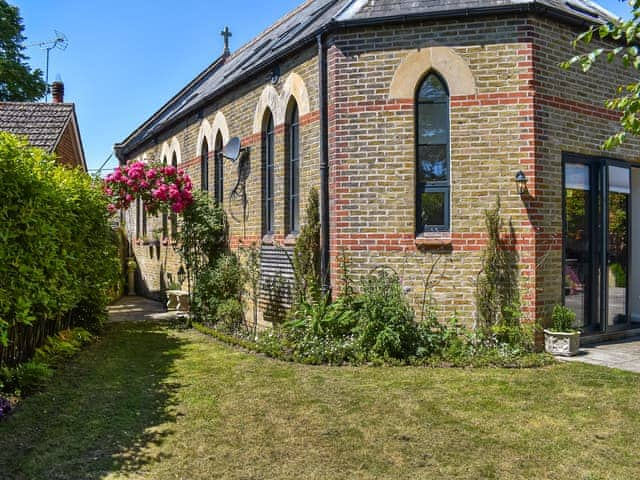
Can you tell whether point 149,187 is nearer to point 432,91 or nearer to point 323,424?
point 432,91

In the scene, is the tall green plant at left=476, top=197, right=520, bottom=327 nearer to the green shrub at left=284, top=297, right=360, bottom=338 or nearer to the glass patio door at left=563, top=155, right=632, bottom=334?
the glass patio door at left=563, top=155, right=632, bottom=334

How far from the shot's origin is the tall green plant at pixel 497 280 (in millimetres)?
7973

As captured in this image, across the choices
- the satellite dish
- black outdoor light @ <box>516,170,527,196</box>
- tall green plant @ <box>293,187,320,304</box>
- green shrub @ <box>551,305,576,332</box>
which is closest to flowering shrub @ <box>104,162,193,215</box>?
the satellite dish

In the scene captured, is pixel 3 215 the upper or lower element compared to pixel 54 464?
upper

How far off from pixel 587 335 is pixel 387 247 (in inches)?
139

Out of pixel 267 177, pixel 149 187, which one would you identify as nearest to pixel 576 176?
pixel 267 177

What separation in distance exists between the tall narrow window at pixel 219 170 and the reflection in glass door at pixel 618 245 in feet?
27.3

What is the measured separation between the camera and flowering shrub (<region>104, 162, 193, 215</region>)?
1238cm

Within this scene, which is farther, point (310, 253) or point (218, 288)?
Answer: point (218, 288)

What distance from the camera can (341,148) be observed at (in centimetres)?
858

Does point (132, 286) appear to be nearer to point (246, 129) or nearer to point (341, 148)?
point (246, 129)

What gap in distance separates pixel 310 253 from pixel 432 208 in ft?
6.85

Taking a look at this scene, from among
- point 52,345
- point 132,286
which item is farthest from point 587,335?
point 132,286

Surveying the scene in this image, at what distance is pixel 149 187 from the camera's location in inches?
497
